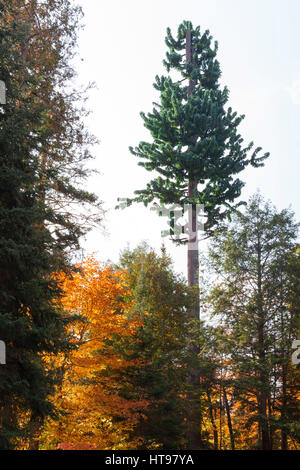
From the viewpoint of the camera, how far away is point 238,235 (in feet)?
56.0

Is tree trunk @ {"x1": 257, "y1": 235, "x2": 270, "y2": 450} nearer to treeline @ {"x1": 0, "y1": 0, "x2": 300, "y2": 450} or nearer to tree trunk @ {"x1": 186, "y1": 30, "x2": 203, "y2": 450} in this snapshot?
treeline @ {"x1": 0, "y1": 0, "x2": 300, "y2": 450}

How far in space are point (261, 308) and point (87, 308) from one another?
24.9 feet

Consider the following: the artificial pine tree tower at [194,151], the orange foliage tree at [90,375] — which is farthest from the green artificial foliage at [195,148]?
the orange foliage tree at [90,375]

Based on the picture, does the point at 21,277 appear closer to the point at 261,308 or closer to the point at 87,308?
the point at 87,308

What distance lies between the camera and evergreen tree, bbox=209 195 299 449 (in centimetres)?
1488

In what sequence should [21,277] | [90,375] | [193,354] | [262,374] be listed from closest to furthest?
1. [21,277]
2. [90,375]
3. [262,374]
4. [193,354]

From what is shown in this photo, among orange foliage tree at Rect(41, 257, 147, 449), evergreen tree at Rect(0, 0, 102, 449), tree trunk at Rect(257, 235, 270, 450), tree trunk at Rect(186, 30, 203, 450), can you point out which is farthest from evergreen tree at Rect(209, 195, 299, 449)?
evergreen tree at Rect(0, 0, 102, 449)

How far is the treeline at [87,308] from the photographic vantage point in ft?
23.5

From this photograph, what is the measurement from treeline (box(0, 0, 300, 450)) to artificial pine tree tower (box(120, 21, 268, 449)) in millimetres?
750

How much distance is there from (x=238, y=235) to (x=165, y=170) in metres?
5.72

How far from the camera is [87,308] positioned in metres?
11.5

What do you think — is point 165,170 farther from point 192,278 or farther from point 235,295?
Answer: point 235,295

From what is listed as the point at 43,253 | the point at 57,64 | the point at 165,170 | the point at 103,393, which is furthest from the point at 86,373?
the point at 165,170

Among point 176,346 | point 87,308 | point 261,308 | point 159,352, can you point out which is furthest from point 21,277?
point 176,346
